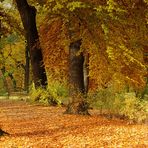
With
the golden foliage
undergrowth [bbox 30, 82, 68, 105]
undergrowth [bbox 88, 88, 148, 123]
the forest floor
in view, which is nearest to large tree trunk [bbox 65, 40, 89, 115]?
undergrowth [bbox 88, 88, 148, 123]

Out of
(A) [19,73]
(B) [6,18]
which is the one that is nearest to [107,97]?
(B) [6,18]

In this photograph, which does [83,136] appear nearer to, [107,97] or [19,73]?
[107,97]

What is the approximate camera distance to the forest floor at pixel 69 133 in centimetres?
1242

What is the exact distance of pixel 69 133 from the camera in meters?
14.6

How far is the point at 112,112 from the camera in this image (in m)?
22.0

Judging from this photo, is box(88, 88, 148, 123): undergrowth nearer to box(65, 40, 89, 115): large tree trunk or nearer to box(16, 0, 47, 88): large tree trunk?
box(65, 40, 89, 115): large tree trunk

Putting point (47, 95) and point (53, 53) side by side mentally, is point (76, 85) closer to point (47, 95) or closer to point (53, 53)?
point (47, 95)

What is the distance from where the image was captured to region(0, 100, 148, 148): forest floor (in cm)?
1242

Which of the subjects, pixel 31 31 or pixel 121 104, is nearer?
pixel 121 104

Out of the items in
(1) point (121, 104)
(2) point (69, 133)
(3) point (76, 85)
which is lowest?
(2) point (69, 133)

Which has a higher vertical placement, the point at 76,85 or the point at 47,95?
the point at 76,85

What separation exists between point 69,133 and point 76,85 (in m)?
6.17

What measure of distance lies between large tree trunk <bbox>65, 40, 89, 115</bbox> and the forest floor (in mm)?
1039

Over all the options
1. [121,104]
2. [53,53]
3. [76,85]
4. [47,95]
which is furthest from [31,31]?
[121,104]
